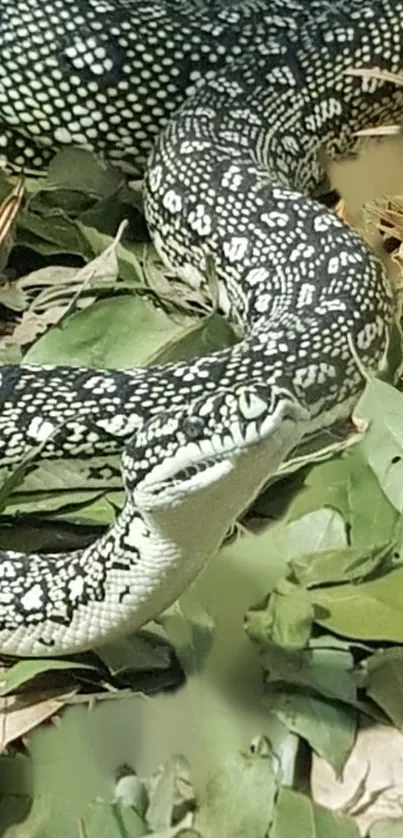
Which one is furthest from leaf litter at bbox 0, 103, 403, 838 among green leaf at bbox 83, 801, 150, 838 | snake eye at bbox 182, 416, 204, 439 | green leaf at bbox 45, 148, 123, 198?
snake eye at bbox 182, 416, 204, 439

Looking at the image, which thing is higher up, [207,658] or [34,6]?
[34,6]

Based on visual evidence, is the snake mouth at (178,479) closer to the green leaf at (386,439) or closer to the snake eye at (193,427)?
the snake eye at (193,427)

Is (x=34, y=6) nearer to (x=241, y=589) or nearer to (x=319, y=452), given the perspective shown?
(x=319, y=452)

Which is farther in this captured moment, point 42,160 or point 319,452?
point 42,160

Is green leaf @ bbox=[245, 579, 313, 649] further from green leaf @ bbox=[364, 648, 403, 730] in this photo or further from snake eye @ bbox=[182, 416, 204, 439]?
snake eye @ bbox=[182, 416, 204, 439]

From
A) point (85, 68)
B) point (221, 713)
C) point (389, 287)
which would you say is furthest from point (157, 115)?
point (221, 713)

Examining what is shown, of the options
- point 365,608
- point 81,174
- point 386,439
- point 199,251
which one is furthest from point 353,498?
point 81,174

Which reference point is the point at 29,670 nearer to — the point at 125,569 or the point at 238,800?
the point at 125,569

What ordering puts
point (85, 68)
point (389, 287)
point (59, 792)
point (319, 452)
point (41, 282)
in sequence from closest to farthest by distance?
point (59, 792), point (319, 452), point (389, 287), point (41, 282), point (85, 68)
